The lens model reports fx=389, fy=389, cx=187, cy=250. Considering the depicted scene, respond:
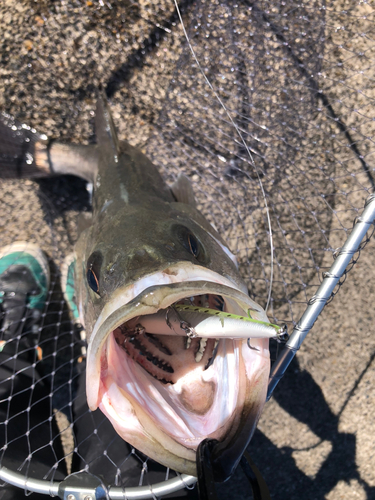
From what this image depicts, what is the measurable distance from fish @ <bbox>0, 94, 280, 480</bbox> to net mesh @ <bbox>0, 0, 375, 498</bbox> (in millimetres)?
1239

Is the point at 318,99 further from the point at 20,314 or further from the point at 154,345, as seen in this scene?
the point at 20,314

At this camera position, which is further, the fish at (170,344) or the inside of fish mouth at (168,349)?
the inside of fish mouth at (168,349)

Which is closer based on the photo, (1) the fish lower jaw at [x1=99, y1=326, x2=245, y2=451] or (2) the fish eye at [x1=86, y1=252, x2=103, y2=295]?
(1) the fish lower jaw at [x1=99, y1=326, x2=245, y2=451]

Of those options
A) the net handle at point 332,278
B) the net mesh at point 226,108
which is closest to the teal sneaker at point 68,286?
the net mesh at point 226,108

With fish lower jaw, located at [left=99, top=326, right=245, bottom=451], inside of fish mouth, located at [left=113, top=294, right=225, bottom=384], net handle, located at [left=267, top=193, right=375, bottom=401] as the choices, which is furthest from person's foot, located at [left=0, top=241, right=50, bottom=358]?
net handle, located at [left=267, top=193, right=375, bottom=401]

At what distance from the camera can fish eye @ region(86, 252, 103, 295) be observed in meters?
1.94

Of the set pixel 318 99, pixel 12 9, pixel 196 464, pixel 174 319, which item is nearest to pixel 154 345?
pixel 174 319

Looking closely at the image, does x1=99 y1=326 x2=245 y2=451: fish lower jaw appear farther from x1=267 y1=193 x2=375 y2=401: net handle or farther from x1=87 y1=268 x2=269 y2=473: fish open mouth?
x1=267 y1=193 x2=375 y2=401: net handle

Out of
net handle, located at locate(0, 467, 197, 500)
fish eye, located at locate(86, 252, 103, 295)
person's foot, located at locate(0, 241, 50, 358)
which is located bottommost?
person's foot, located at locate(0, 241, 50, 358)

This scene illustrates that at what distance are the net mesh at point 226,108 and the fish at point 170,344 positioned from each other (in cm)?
124

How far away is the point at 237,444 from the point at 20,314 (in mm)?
2591

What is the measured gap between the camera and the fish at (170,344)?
1531mm

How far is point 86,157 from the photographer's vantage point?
324 cm

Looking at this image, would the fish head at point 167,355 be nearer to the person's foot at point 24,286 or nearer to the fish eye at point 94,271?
the fish eye at point 94,271
